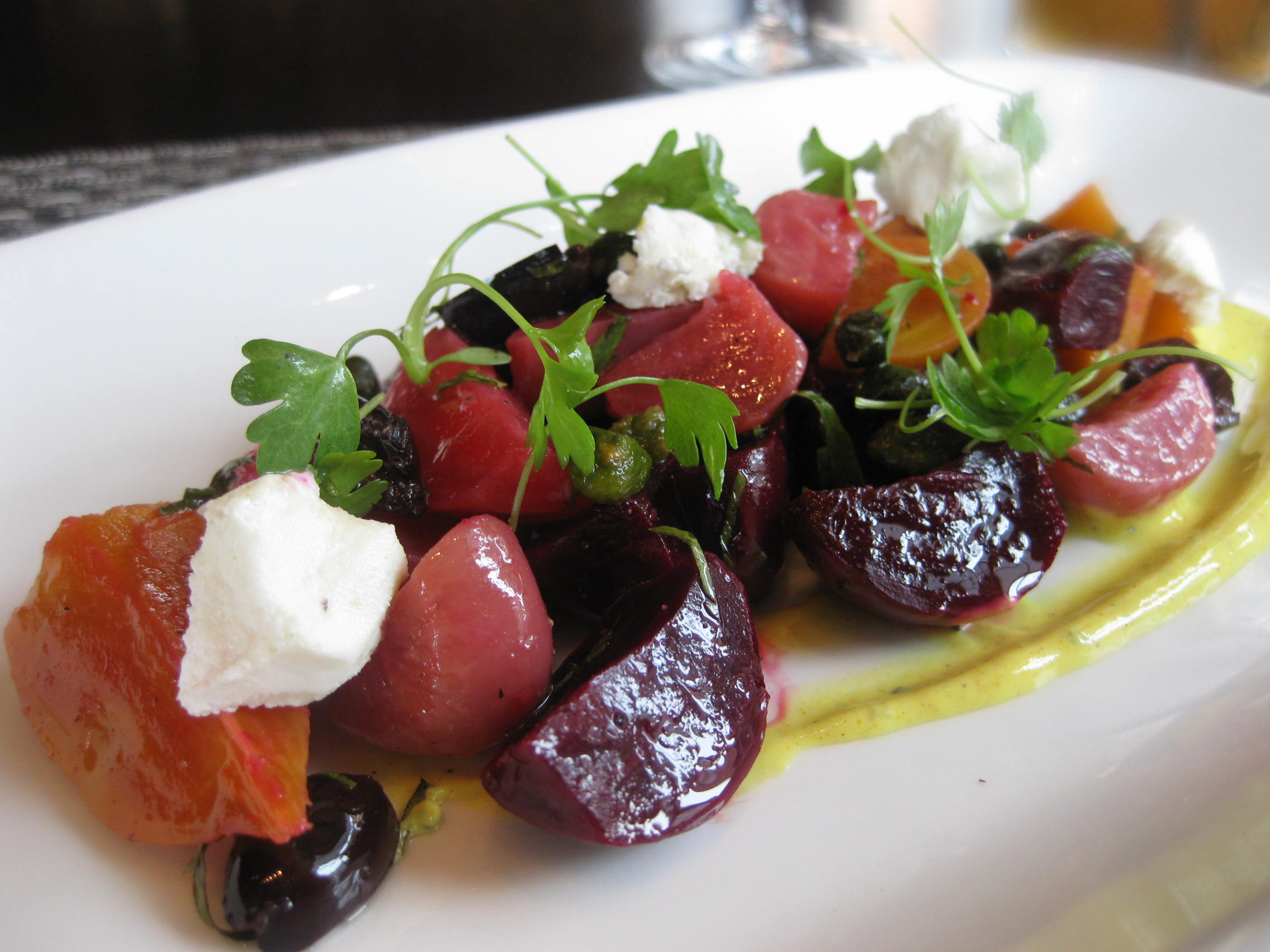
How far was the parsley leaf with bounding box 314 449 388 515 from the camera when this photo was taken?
1.55 metres

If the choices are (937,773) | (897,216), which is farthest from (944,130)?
(937,773)

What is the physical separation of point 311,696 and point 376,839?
0.22 metres

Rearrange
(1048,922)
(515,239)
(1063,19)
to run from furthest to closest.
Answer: (1063,19)
(515,239)
(1048,922)

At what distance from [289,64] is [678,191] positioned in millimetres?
3648

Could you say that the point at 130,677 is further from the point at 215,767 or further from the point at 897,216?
the point at 897,216

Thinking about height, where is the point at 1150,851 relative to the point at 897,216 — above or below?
below

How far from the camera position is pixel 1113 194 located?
3102 millimetres

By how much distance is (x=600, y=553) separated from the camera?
1.71 m

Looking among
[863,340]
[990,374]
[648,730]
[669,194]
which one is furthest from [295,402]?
[990,374]

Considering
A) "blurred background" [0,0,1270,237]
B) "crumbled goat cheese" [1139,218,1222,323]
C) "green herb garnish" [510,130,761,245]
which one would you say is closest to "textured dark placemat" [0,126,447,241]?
"blurred background" [0,0,1270,237]

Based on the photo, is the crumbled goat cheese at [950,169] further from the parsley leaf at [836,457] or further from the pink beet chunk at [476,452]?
the pink beet chunk at [476,452]

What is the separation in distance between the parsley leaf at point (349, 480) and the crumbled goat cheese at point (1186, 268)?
195 cm

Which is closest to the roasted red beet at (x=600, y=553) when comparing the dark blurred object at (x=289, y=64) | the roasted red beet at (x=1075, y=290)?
the roasted red beet at (x=1075, y=290)

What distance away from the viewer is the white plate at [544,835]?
4.21ft
